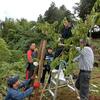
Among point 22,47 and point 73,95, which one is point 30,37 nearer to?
point 22,47

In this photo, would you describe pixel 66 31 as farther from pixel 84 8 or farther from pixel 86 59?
pixel 84 8

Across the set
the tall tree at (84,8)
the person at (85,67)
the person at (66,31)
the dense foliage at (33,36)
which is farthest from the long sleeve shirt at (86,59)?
the tall tree at (84,8)

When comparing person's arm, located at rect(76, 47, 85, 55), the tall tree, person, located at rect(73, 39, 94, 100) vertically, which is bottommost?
person, located at rect(73, 39, 94, 100)

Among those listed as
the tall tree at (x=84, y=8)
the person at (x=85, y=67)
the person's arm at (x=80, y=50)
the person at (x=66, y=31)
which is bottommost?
the person at (x=85, y=67)

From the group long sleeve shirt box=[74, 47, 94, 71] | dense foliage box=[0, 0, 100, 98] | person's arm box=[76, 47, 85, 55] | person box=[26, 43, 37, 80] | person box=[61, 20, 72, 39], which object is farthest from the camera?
person box=[26, 43, 37, 80]

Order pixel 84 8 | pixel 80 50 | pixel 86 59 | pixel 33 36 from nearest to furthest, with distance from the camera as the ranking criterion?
pixel 80 50 → pixel 86 59 → pixel 33 36 → pixel 84 8

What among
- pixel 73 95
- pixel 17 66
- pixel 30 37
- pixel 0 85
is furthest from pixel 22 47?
pixel 73 95

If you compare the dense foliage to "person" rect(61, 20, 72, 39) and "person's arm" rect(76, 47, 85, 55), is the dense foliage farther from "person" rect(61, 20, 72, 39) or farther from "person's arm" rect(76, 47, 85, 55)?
"person" rect(61, 20, 72, 39)

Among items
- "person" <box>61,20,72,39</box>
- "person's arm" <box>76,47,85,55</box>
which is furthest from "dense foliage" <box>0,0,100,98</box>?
"person" <box>61,20,72,39</box>

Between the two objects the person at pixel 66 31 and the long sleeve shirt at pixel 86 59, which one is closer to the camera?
the long sleeve shirt at pixel 86 59

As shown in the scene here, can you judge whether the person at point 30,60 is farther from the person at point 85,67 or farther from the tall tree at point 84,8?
the tall tree at point 84,8

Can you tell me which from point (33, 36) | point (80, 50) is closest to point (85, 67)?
point (80, 50)

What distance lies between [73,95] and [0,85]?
10.4 ft

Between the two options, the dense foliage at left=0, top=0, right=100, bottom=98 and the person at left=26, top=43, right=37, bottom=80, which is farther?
the person at left=26, top=43, right=37, bottom=80
